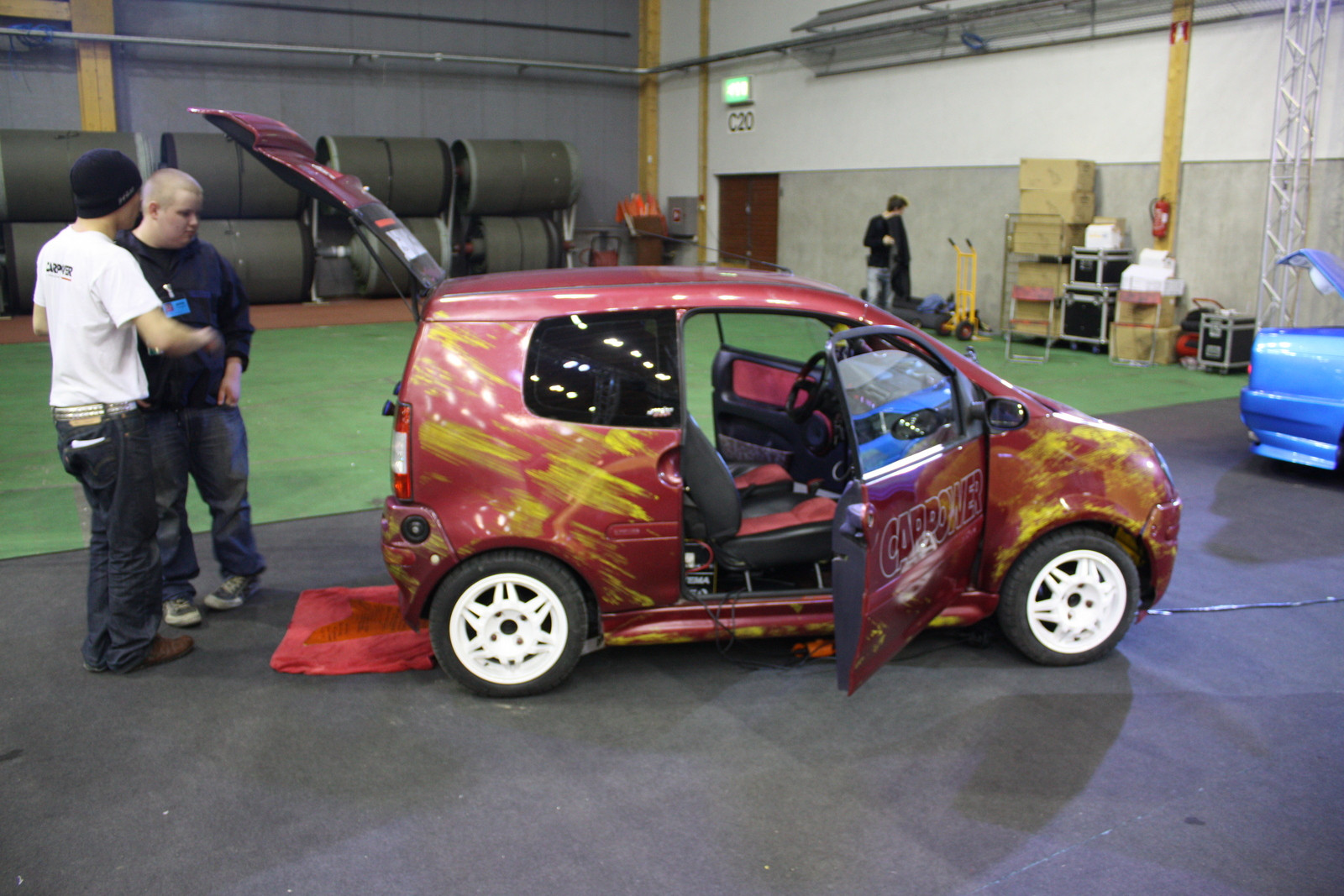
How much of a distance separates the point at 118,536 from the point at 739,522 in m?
2.18

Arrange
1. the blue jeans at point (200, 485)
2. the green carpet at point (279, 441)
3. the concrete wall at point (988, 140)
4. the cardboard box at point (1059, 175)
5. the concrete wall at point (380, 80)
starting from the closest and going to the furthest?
the blue jeans at point (200, 485) → the green carpet at point (279, 441) → the concrete wall at point (988, 140) → the cardboard box at point (1059, 175) → the concrete wall at point (380, 80)

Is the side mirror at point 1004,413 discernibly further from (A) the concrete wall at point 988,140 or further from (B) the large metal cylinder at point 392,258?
(B) the large metal cylinder at point 392,258

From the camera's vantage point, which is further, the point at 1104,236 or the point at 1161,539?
the point at 1104,236

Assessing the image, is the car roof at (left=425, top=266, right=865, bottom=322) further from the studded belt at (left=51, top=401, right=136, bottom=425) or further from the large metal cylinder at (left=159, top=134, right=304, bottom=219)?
the large metal cylinder at (left=159, top=134, right=304, bottom=219)

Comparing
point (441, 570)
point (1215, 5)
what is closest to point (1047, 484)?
point (441, 570)

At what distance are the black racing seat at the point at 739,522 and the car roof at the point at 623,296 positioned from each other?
45cm

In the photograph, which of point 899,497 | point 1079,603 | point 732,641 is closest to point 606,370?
point 899,497

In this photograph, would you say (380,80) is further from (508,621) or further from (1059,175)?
(508,621)

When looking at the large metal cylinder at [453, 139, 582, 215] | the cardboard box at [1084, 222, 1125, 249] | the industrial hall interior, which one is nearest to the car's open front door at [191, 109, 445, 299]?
the industrial hall interior

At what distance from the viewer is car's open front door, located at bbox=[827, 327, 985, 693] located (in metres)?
2.89

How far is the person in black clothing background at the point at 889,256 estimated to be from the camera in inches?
524

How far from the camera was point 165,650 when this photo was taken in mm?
3885

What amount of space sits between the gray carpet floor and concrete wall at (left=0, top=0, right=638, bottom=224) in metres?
14.0

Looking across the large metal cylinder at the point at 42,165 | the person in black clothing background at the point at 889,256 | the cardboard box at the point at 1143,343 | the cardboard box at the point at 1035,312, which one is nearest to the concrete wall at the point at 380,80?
the large metal cylinder at the point at 42,165
